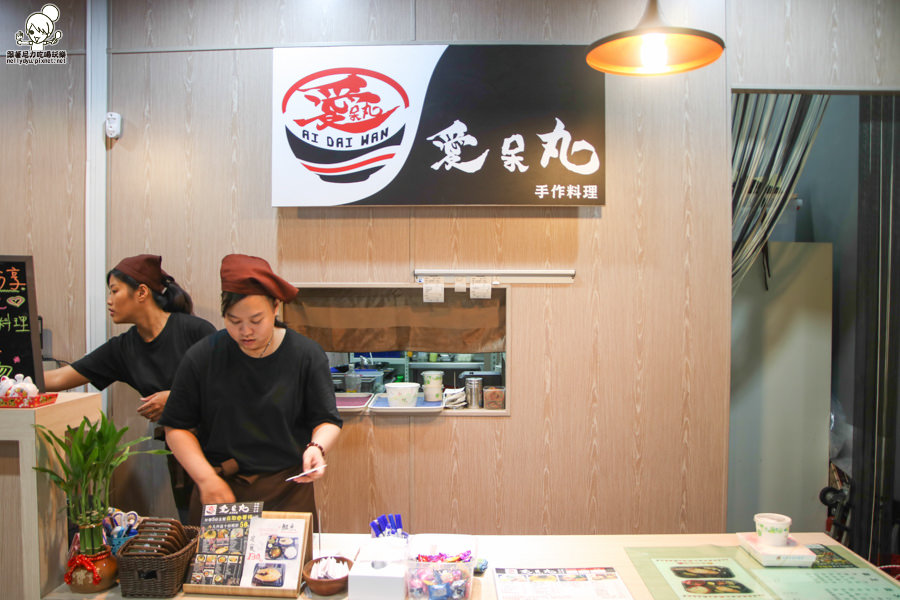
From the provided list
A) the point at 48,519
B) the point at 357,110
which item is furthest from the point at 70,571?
the point at 357,110

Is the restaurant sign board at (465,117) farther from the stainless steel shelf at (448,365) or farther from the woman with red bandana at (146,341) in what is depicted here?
the stainless steel shelf at (448,365)

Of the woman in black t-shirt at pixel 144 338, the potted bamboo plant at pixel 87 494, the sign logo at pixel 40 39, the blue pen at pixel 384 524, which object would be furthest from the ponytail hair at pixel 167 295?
the blue pen at pixel 384 524

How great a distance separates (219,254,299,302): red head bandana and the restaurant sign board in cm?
112

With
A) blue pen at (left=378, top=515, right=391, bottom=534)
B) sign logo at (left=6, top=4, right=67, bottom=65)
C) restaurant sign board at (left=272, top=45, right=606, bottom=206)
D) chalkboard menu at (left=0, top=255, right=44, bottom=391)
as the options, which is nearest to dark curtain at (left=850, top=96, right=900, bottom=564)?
restaurant sign board at (left=272, top=45, right=606, bottom=206)

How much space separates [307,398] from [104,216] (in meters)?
1.86

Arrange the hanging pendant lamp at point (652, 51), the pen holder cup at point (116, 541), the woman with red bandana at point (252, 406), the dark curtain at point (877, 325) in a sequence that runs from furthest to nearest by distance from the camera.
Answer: the dark curtain at point (877, 325), the woman with red bandana at point (252, 406), the hanging pendant lamp at point (652, 51), the pen holder cup at point (116, 541)

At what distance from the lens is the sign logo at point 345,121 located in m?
3.04

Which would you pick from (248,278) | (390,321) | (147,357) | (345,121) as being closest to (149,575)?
(248,278)

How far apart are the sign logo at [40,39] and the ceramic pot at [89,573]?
2775 mm

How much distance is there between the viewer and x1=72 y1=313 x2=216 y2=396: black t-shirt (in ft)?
8.86

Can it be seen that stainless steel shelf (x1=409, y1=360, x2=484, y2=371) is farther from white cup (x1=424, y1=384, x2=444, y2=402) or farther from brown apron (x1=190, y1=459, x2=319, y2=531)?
brown apron (x1=190, y1=459, x2=319, y2=531)

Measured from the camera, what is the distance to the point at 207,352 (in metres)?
2.10

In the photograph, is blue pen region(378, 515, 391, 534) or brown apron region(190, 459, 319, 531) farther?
brown apron region(190, 459, 319, 531)

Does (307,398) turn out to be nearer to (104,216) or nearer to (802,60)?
(104,216)
